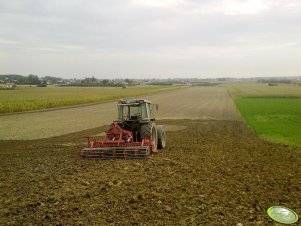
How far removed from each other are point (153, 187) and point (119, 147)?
162 inches

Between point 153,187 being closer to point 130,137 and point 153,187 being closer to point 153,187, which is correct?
point 153,187

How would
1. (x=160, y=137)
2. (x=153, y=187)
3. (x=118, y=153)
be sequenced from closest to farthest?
(x=153, y=187) → (x=118, y=153) → (x=160, y=137)

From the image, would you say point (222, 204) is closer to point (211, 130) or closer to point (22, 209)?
point (22, 209)

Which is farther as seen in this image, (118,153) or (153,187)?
(118,153)

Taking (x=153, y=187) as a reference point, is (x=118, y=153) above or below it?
above

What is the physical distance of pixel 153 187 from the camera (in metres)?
9.82

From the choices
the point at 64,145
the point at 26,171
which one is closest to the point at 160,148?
the point at 64,145

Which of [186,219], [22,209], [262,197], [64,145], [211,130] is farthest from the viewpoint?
[211,130]

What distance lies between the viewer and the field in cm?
773

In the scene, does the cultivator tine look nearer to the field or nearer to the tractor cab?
the field

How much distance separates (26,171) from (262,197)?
7.11 meters

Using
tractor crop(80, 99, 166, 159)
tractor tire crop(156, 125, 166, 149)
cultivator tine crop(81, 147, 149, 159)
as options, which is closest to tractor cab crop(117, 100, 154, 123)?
tractor crop(80, 99, 166, 159)

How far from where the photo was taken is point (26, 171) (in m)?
12.1

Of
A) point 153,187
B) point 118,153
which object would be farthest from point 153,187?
point 118,153
